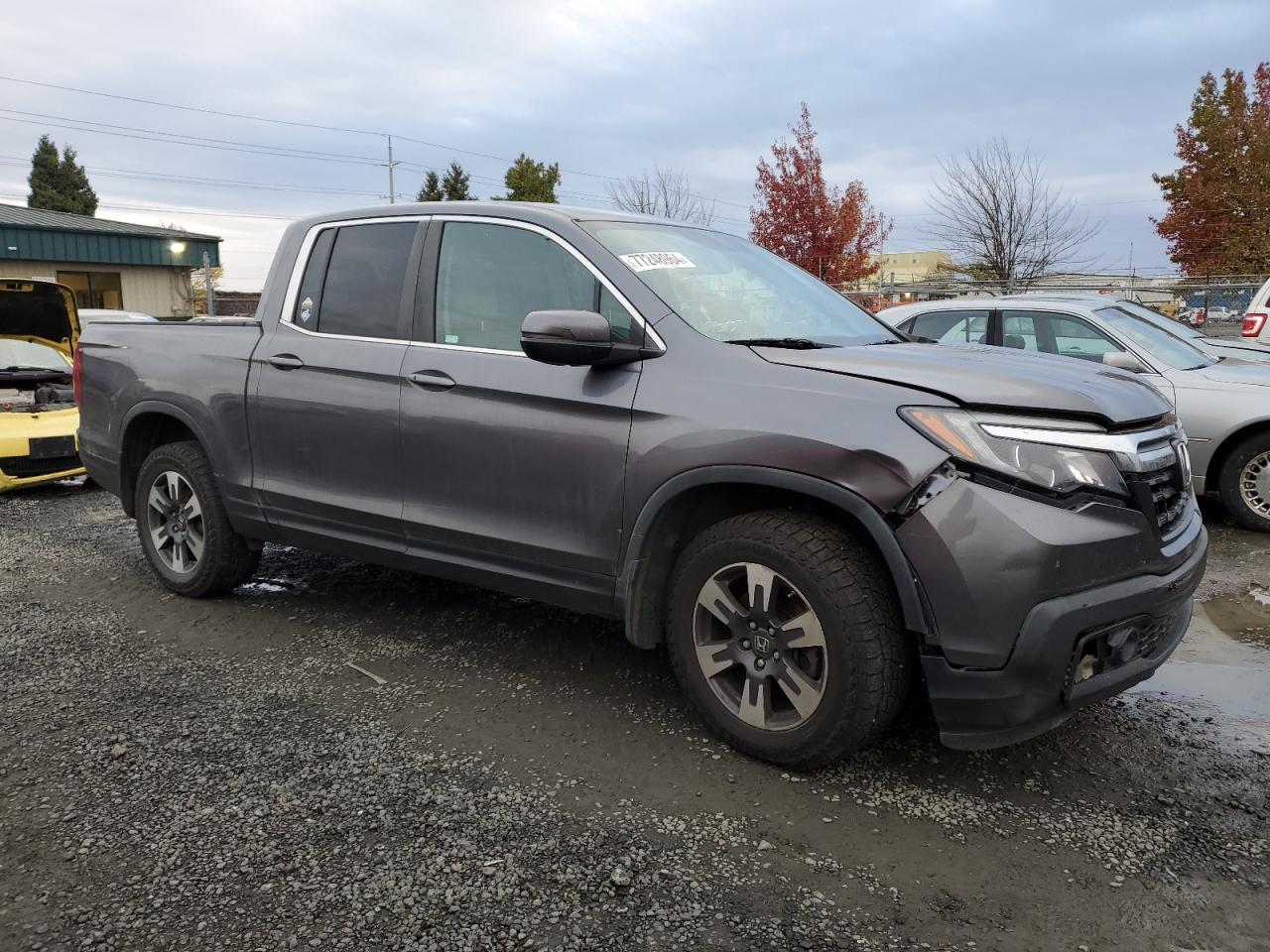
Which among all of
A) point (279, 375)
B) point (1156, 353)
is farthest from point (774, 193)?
point (279, 375)

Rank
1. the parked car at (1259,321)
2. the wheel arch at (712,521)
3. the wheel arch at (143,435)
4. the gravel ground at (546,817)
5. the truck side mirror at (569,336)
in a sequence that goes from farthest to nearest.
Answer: the parked car at (1259,321) < the wheel arch at (143,435) < the truck side mirror at (569,336) < the wheel arch at (712,521) < the gravel ground at (546,817)

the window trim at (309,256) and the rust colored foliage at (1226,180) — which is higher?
the rust colored foliage at (1226,180)

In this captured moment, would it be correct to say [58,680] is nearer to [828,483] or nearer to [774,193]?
[828,483]

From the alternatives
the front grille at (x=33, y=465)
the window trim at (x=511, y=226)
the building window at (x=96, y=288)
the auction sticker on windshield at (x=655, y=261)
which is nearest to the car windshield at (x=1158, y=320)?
the auction sticker on windshield at (x=655, y=261)

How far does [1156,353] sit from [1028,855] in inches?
214

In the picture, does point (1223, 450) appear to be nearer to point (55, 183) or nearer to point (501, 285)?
point (501, 285)

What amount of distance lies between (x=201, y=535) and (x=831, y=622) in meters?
3.40

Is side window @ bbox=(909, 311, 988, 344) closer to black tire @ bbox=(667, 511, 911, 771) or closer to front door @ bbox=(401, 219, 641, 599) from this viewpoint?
front door @ bbox=(401, 219, 641, 599)

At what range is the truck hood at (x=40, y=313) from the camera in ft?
27.7

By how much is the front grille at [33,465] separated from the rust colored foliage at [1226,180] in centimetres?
2217

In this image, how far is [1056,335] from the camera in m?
6.92

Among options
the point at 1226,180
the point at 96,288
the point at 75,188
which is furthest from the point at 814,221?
the point at 75,188

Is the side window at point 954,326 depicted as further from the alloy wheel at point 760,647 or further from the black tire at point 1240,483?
the alloy wheel at point 760,647

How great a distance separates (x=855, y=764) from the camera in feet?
9.98
